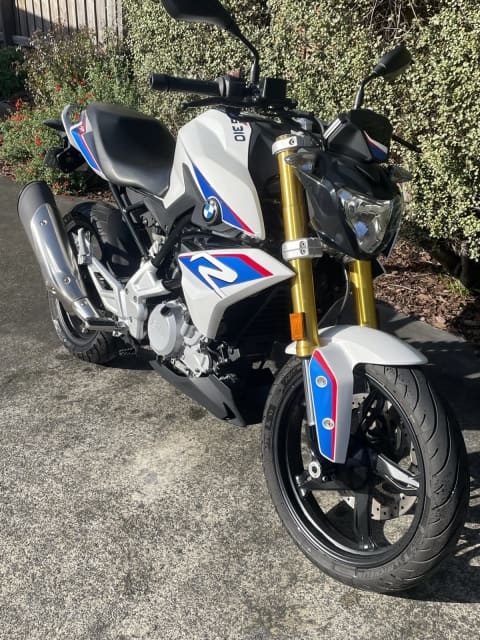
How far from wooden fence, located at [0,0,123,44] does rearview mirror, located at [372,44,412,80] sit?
637cm

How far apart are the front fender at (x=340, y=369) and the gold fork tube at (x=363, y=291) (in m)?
0.06

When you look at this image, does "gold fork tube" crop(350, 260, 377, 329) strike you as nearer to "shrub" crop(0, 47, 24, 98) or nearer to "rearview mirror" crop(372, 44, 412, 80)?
"rearview mirror" crop(372, 44, 412, 80)

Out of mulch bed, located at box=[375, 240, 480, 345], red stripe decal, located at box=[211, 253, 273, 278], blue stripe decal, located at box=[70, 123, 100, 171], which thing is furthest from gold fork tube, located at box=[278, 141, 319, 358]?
mulch bed, located at box=[375, 240, 480, 345]

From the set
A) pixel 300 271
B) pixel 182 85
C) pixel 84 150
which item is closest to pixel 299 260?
pixel 300 271

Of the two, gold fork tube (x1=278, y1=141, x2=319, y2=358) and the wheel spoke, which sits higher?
gold fork tube (x1=278, y1=141, x2=319, y2=358)

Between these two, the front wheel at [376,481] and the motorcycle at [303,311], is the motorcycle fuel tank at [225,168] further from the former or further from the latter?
the front wheel at [376,481]

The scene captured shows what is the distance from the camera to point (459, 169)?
3807 mm

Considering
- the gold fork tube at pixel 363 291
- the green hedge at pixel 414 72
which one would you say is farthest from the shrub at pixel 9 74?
the gold fork tube at pixel 363 291

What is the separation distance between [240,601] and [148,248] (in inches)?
66.3

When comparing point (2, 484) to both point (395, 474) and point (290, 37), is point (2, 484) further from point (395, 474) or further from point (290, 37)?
point (290, 37)

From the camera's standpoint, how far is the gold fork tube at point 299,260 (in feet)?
7.49

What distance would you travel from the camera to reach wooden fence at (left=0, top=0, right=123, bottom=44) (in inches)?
334

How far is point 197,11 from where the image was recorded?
2.07 m

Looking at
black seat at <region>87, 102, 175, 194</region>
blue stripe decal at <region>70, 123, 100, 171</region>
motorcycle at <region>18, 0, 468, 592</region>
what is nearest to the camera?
motorcycle at <region>18, 0, 468, 592</region>
